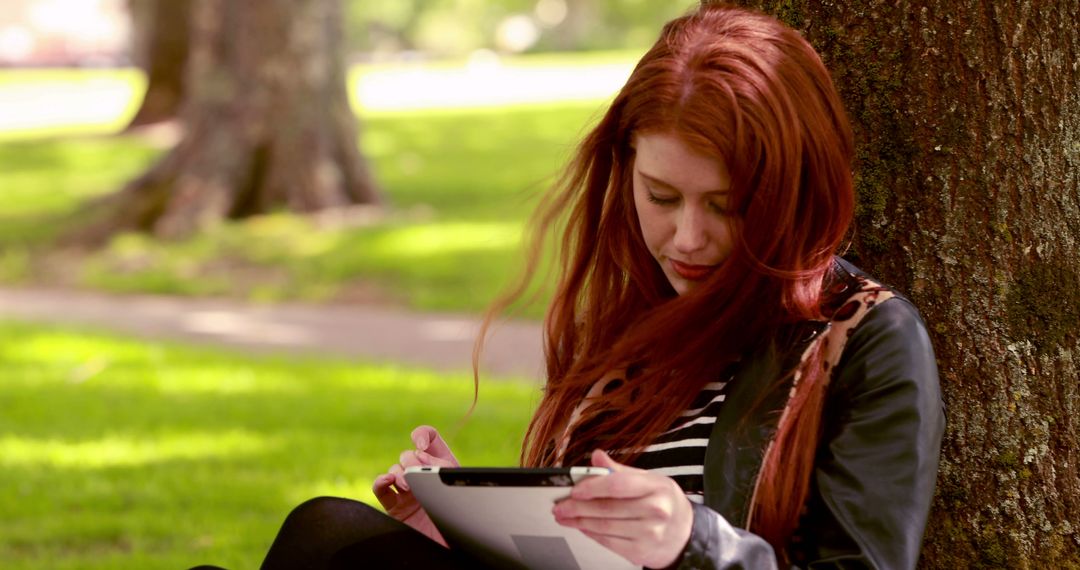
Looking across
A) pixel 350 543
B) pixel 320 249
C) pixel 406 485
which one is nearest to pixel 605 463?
pixel 350 543

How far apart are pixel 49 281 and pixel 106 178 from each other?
16.7ft

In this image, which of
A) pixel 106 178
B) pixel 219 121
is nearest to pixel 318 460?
pixel 219 121

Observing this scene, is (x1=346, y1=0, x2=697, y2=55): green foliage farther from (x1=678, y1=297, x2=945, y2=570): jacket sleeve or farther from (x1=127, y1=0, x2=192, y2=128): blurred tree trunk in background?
(x1=678, y1=297, x2=945, y2=570): jacket sleeve

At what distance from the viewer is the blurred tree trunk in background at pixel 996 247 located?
265 cm

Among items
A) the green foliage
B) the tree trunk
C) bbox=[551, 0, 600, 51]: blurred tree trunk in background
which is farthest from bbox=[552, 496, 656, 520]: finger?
bbox=[551, 0, 600, 51]: blurred tree trunk in background

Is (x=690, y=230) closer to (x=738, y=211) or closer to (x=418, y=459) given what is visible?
(x=738, y=211)

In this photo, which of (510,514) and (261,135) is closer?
(510,514)

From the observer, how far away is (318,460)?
556 centimetres

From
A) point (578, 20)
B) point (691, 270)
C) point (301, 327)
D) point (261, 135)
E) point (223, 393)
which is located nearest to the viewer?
point (691, 270)

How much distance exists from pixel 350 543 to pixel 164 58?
16963 millimetres

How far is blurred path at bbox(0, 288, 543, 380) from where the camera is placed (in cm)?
820

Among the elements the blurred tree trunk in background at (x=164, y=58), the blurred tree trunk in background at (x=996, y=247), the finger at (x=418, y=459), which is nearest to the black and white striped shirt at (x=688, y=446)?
the finger at (x=418, y=459)

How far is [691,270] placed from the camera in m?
2.37

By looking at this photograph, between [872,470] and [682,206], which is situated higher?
[682,206]
